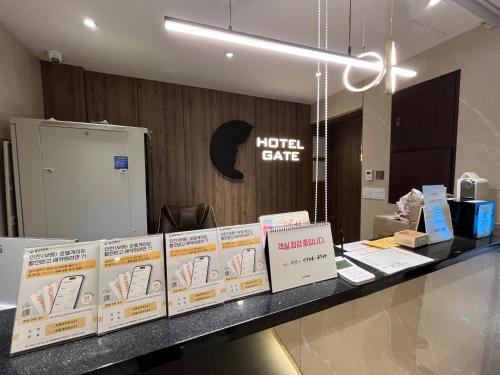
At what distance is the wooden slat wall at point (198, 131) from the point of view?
2990 mm

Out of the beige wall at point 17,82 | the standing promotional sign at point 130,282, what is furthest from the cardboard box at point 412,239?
the beige wall at point 17,82

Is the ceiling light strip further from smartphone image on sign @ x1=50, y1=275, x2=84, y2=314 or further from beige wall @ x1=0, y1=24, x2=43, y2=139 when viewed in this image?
beige wall @ x1=0, y1=24, x2=43, y2=139

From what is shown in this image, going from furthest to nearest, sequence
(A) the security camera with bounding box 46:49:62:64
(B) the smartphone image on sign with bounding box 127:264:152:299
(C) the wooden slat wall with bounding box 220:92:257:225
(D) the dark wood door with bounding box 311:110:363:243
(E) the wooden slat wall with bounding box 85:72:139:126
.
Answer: (C) the wooden slat wall with bounding box 220:92:257:225
(D) the dark wood door with bounding box 311:110:363:243
(E) the wooden slat wall with bounding box 85:72:139:126
(A) the security camera with bounding box 46:49:62:64
(B) the smartphone image on sign with bounding box 127:264:152:299

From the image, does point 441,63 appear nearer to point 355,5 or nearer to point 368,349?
point 355,5

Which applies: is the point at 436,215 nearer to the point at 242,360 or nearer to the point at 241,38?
the point at 242,360

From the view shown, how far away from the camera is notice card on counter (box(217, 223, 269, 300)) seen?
2.51 feet

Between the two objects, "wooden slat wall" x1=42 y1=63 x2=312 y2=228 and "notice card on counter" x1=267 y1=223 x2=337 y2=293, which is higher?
"wooden slat wall" x1=42 y1=63 x2=312 y2=228

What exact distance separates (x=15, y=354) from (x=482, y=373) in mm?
2594

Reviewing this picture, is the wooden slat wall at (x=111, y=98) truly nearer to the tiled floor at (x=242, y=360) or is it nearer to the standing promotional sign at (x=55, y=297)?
the standing promotional sign at (x=55, y=297)

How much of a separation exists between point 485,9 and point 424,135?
3.50 ft

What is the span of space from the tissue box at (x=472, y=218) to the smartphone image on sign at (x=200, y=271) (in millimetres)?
1728

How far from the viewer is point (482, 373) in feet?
5.30

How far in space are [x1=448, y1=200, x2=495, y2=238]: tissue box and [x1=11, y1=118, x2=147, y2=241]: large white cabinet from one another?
2705 millimetres

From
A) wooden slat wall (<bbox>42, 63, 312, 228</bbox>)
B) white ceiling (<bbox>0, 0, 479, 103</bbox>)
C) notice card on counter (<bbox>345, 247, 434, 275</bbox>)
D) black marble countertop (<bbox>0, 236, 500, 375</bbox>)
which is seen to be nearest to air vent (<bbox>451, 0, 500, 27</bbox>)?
white ceiling (<bbox>0, 0, 479, 103</bbox>)
